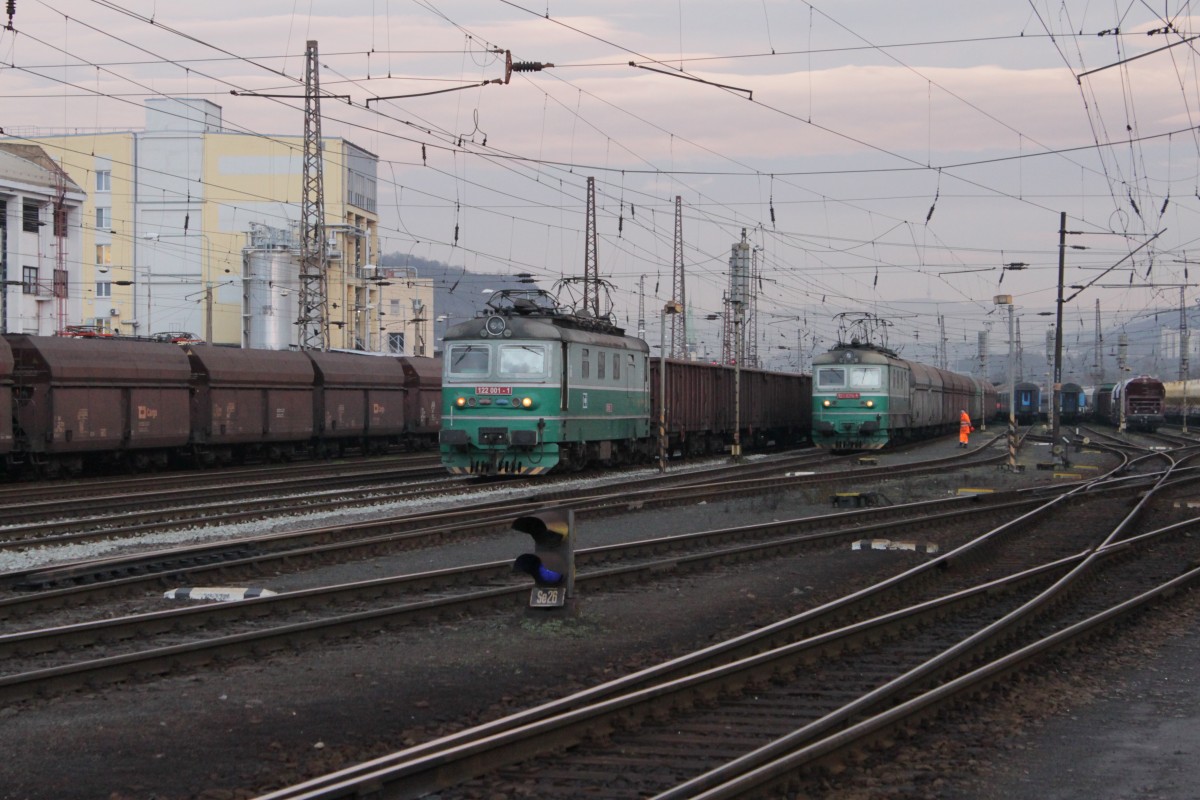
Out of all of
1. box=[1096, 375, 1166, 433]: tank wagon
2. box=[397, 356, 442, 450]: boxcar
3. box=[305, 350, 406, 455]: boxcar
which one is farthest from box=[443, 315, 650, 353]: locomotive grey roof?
box=[1096, 375, 1166, 433]: tank wagon

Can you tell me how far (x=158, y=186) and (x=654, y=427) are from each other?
192 ft

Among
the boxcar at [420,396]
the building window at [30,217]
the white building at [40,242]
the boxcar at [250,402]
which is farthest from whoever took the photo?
the building window at [30,217]

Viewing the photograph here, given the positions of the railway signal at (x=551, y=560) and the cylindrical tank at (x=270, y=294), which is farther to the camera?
the cylindrical tank at (x=270, y=294)

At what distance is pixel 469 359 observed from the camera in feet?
89.0

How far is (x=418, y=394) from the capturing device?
42.0m

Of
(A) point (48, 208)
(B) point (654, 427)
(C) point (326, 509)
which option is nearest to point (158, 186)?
(A) point (48, 208)

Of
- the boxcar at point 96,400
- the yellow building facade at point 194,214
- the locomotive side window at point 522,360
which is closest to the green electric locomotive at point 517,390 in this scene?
the locomotive side window at point 522,360

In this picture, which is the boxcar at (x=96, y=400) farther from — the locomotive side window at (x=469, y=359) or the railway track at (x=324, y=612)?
the railway track at (x=324, y=612)

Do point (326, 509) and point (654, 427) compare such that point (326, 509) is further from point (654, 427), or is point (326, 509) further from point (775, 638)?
point (654, 427)

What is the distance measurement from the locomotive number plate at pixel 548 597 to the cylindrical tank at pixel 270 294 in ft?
204

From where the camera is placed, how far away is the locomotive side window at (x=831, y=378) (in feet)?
139

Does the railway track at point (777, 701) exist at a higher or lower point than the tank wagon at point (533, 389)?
lower

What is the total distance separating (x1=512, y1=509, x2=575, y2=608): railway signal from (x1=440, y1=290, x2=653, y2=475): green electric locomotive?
14.7 metres

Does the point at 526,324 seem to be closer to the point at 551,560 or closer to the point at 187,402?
the point at 187,402
